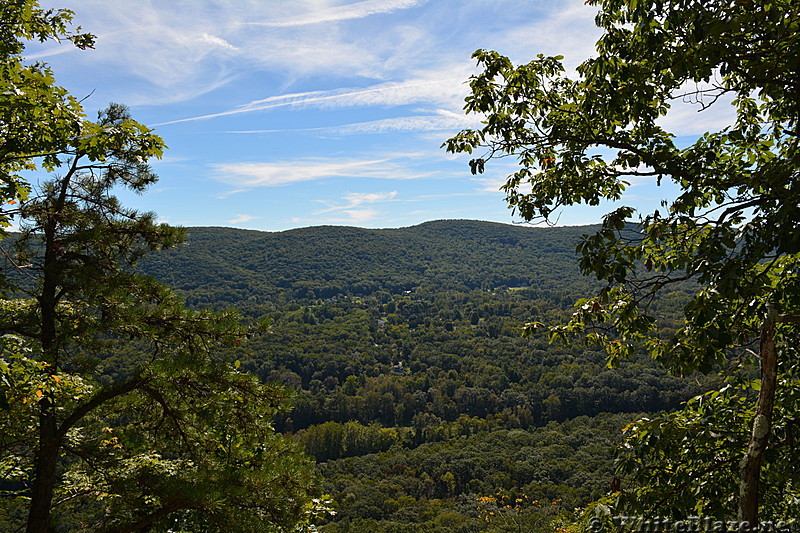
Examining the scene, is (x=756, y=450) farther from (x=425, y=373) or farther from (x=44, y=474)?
(x=425, y=373)

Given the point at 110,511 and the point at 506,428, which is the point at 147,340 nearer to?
the point at 110,511

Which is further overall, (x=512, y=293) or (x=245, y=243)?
(x=245, y=243)

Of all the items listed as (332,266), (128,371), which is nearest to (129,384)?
(128,371)

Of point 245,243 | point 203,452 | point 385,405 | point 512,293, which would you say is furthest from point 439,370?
point 245,243

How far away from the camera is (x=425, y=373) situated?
95.8 m

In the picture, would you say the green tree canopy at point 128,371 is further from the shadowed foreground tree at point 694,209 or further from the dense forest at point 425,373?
the shadowed foreground tree at point 694,209

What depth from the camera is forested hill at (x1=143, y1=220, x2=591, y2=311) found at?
14650 cm

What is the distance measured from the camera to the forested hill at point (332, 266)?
146500 millimetres

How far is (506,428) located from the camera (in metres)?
70.6

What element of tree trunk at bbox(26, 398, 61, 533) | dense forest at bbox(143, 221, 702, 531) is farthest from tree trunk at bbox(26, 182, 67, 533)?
dense forest at bbox(143, 221, 702, 531)

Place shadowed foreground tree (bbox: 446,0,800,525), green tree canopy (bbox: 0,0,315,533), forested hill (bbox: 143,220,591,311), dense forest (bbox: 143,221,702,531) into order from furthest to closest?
forested hill (bbox: 143,220,591,311) → dense forest (bbox: 143,221,702,531) → green tree canopy (bbox: 0,0,315,533) → shadowed foreground tree (bbox: 446,0,800,525)

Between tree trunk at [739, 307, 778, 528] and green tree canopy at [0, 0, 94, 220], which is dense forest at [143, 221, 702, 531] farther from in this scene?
green tree canopy at [0, 0, 94, 220]

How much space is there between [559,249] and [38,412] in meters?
198

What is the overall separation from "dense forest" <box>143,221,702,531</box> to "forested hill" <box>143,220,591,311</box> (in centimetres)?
77
